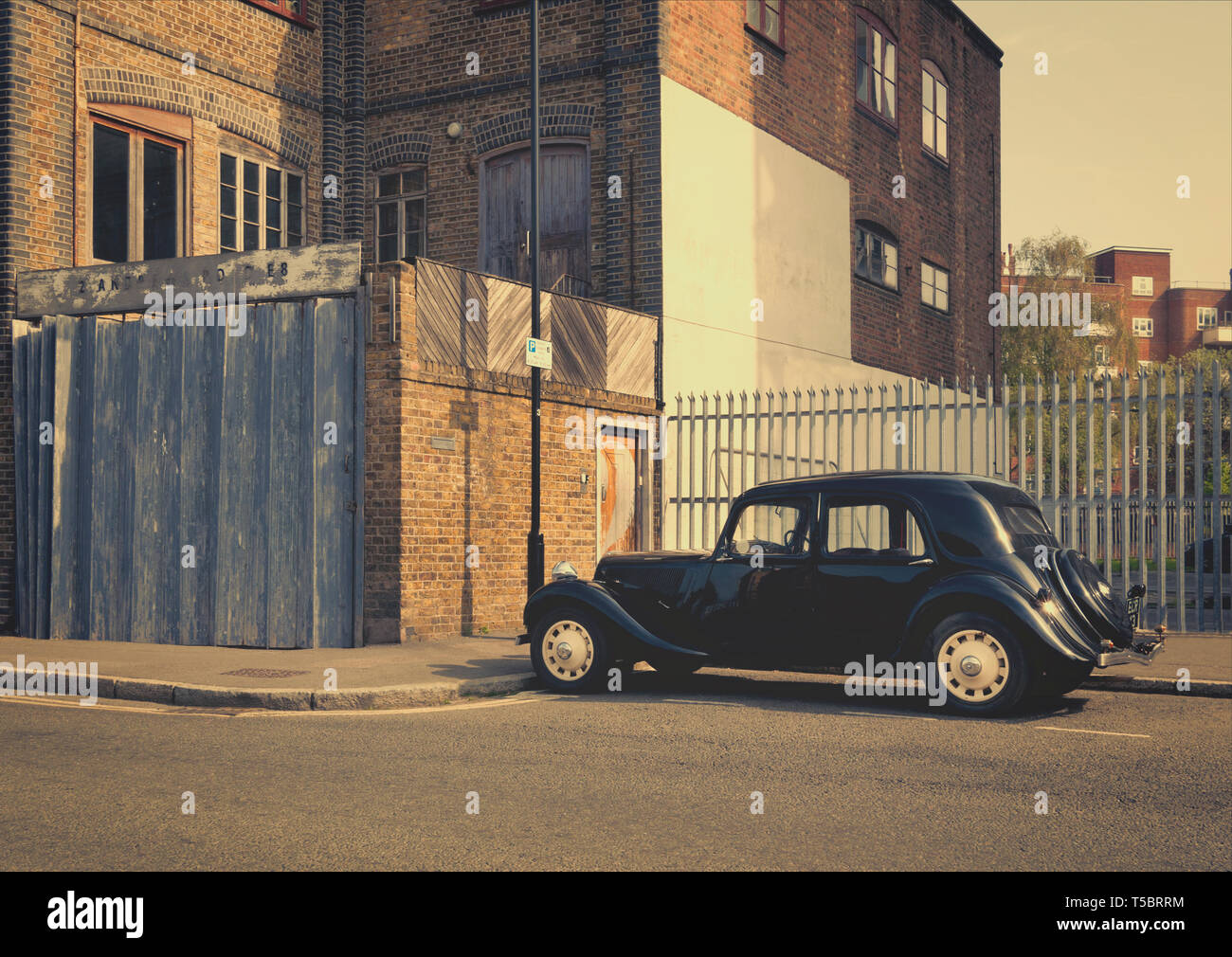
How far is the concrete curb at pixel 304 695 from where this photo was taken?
9.06m

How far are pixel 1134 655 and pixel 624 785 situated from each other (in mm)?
4284

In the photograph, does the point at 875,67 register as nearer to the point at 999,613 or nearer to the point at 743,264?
the point at 743,264

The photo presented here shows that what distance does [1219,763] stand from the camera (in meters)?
6.68

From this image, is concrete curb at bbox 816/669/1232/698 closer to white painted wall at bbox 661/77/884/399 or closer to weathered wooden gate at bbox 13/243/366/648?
weathered wooden gate at bbox 13/243/366/648

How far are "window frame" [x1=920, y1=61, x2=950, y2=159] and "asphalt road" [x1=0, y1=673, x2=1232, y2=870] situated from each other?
1794 cm

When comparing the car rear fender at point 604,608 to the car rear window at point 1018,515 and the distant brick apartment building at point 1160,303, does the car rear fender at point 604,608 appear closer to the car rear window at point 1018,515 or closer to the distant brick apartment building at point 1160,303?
the car rear window at point 1018,515

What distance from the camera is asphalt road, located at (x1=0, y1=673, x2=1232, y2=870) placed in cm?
479

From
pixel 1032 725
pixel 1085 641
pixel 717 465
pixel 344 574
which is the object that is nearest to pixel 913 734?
pixel 1032 725

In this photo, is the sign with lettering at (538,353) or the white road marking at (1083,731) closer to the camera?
the white road marking at (1083,731)

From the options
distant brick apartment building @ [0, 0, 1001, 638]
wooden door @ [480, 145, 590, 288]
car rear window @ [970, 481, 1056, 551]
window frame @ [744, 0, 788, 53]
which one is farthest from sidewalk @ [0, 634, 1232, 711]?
window frame @ [744, 0, 788, 53]

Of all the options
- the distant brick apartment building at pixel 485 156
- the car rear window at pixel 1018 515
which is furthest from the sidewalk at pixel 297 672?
the car rear window at pixel 1018 515

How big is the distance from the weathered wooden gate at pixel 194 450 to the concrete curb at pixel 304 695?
308 centimetres

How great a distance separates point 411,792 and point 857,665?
385 cm

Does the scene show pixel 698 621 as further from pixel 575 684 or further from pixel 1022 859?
pixel 1022 859
